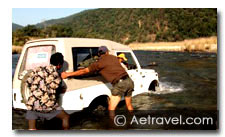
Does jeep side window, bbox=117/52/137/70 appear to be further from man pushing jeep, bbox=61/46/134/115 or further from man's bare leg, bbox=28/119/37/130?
man's bare leg, bbox=28/119/37/130

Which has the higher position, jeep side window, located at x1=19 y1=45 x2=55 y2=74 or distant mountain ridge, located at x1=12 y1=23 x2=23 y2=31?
distant mountain ridge, located at x1=12 y1=23 x2=23 y2=31

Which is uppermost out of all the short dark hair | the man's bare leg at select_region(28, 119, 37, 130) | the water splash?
the short dark hair

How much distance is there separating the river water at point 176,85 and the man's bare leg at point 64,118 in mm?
107

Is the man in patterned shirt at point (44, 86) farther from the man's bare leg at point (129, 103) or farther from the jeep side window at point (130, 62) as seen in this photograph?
the jeep side window at point (130, 62)

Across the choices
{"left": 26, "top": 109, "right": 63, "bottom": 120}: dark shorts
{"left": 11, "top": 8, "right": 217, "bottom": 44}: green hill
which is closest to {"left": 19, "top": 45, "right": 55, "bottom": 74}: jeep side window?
{"left": 11, "top": 8, "right": 217, "bottom": 44}: green hill

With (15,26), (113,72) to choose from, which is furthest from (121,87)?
(15,26)

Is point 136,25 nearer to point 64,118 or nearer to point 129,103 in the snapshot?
point 129,103

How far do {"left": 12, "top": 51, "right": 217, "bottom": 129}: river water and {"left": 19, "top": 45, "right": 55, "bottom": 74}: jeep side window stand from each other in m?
0.40

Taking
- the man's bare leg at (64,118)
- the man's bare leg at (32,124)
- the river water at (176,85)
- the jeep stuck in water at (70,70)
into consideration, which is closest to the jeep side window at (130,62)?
the river water at (176,85)

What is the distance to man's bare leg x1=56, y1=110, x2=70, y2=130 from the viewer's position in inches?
168

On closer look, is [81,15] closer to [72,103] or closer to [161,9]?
[161,9]
